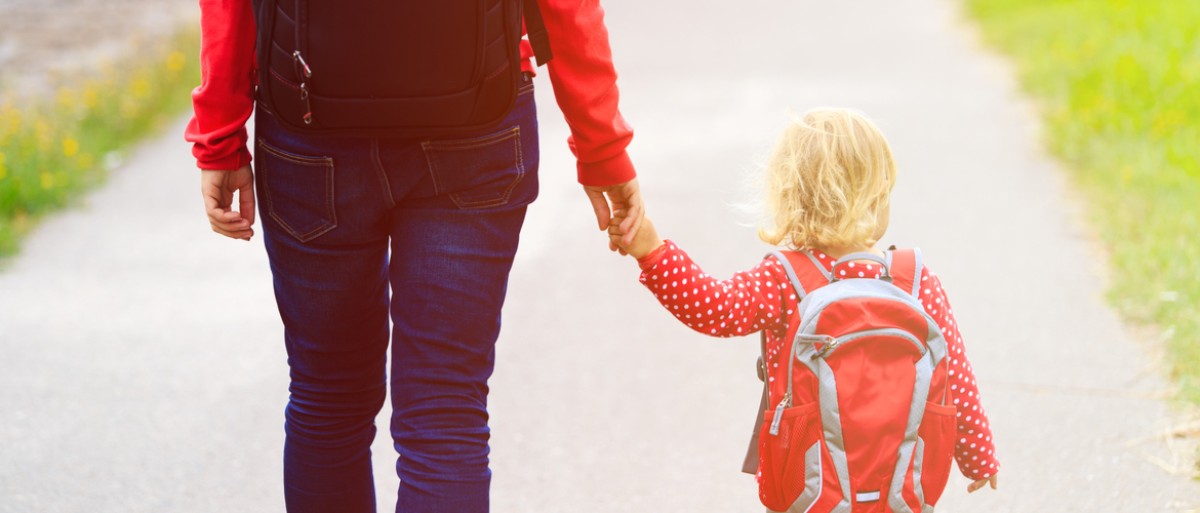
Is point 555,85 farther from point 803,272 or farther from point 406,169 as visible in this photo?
point 803,272

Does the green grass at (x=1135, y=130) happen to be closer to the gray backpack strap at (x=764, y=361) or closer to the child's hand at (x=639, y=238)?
the gray backpack strap at (x=764, y=361)

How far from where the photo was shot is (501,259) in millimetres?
2314

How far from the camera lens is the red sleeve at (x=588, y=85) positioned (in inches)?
90.0

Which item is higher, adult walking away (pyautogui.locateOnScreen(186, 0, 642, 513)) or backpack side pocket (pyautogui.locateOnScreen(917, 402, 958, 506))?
adult walking away (pyautogui.locateOnScreen(186, 0, 642, 513))

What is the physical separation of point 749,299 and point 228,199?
94cm

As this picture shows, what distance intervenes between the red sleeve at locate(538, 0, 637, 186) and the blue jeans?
3.0 inches

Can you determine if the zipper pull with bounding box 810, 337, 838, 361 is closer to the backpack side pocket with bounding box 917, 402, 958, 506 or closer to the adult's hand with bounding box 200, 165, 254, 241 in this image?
the backpack side pocket with bounding box 917, 402, 958, 506

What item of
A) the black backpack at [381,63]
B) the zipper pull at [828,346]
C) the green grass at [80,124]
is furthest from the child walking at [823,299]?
the green grass at [80,124]

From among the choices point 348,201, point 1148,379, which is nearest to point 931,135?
point 1148,379

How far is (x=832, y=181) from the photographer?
2.51 metres

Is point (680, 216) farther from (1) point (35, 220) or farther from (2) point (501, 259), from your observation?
(2) point (501, 259)

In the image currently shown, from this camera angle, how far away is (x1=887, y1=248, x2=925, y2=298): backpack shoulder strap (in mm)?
2525

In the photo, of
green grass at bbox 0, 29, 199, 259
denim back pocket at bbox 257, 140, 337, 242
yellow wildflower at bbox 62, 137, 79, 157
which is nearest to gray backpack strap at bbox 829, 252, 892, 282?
denim back pocket at bbox 257, 140, 337, 242

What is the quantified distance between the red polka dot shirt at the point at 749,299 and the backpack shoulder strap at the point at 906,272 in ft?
0.11
